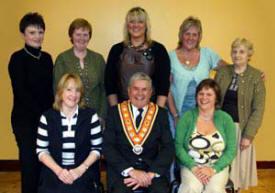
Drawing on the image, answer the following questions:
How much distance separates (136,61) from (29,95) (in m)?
0.93

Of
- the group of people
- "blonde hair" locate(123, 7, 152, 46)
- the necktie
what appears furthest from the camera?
"blonde hair" locate(123, 7, 152, 46)

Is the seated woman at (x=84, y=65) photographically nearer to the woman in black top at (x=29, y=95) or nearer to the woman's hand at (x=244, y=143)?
the woman in black top at (x=29, y=95)

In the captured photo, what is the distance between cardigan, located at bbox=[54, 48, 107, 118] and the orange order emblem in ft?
1.62

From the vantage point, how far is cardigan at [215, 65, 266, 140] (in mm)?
2926

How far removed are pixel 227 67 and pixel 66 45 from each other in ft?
6.96

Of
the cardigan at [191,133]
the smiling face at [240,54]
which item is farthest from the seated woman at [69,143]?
the smiling face at [240,54]

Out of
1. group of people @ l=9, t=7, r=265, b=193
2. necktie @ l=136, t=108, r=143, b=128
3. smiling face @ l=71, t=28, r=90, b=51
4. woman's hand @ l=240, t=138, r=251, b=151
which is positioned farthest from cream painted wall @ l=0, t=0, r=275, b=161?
necktie @ l=136, t=108, r=143, b=128

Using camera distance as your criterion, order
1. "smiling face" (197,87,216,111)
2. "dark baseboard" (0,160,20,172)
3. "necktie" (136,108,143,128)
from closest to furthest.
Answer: "necktie" (136,108,143,128) → "smiling face" (197,87,216,111) → "dark baseboard" (0,160,20,172)

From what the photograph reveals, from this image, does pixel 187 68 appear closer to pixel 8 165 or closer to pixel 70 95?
pixel 70 95

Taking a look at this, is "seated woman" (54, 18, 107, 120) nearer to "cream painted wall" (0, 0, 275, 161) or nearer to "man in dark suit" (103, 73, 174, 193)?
"man in dark suit" (103, 73, 174, 193)

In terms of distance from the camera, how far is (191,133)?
262cm

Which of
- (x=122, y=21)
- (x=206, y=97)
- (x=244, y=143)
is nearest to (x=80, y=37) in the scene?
(x=206, y=97)

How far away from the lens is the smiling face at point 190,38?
9.81ft

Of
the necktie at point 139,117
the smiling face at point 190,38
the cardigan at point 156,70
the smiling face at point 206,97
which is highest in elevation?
the smiling face at point 190,38
